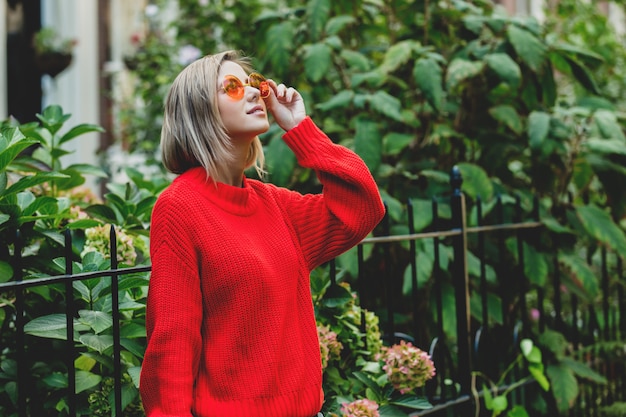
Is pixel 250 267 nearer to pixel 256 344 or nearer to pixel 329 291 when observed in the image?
pixel 256 344

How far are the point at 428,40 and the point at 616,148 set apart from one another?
127 cm

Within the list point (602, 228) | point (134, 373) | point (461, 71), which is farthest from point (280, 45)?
point (134, 373)

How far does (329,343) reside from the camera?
2301 mm

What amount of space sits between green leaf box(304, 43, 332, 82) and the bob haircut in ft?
6.07

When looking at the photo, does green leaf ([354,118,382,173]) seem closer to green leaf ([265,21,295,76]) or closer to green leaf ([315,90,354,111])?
green leaf ([315,90,354,111])

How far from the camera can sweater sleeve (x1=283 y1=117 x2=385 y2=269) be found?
70.4 inches

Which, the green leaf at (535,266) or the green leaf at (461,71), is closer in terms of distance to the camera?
the green leaf at (535,266)

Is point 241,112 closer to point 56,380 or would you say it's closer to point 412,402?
point 56,380

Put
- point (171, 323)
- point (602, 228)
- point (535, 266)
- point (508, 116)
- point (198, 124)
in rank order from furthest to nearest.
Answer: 1. point (508, 116)
2. point (602, 228)
3. point (535, 266)
4. point (198, 124)
5. point (171, 323)

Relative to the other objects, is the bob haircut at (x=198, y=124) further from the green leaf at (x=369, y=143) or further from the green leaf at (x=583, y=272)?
the green leaf at (x=583, y=272)

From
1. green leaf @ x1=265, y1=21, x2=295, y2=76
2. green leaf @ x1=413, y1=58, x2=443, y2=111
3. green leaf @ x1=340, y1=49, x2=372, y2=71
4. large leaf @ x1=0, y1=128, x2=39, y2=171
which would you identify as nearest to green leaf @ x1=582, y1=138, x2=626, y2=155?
green leaf @ x1=413, y1=58, x2=443, y2=111

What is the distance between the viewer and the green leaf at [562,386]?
3.27 m

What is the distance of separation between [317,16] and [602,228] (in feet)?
5.80

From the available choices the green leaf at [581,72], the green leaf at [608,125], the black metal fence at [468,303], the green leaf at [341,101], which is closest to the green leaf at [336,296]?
the black metal fence at [468,303]
